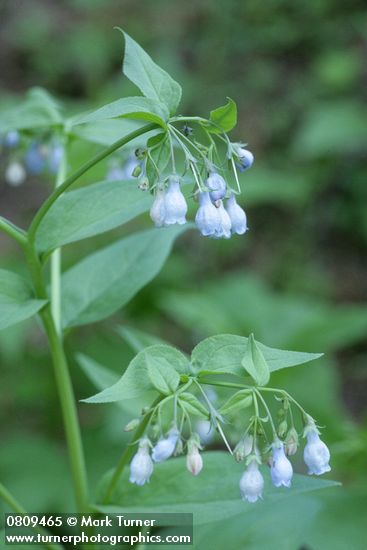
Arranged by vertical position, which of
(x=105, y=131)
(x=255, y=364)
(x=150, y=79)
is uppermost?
(x=105, y=131)

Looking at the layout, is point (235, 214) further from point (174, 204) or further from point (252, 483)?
point (252, 483)

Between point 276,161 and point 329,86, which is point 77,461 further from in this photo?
point 329,86

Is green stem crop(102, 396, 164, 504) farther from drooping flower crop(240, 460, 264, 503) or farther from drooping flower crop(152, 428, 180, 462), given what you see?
drooping flower crop(240, 460, 264, 503)

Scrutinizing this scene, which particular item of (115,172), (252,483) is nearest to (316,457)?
(252,483)

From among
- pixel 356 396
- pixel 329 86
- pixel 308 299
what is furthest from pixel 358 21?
pixel 356 396

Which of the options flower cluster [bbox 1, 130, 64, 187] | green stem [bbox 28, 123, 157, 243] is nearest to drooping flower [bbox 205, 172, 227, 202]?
green stem [bbox 28, 123, 157, 243]
